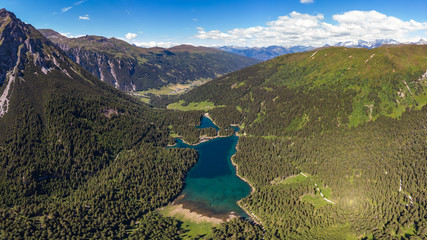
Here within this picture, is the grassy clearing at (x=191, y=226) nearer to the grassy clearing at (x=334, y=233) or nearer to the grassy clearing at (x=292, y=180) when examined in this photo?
the grassy clearing at (x=334, y=233)

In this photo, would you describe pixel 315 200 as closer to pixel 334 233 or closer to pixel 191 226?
pixel 334 233

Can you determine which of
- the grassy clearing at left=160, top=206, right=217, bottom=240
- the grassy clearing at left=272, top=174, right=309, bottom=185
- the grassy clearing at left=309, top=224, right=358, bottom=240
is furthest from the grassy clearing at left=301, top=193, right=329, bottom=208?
the grassy clearing at left=160, top=206, right=217, bottom=240

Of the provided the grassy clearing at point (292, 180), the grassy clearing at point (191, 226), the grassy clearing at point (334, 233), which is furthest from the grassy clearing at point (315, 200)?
the grassy clearing at point (191, 226)

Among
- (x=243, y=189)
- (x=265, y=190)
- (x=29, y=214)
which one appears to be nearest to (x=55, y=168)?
(x=29, y=214)

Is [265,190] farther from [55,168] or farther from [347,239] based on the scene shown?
[55,168]

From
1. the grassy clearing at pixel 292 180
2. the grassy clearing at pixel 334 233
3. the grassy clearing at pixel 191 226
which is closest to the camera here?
the grassy clearing at pixel 334 233

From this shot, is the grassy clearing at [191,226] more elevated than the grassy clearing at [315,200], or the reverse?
the grassy clearing at [315,200]

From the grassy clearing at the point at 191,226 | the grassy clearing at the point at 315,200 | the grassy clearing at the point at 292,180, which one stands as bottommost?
the grassy clearing at the point at 191,226

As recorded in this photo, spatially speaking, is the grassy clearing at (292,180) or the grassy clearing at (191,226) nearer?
the grassy clearing at (191,226)

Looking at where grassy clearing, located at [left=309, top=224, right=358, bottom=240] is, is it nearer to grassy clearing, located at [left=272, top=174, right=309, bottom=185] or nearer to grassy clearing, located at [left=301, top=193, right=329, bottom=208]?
grassy clearing, located at [left=301, top=193, right=329, bottom=208]

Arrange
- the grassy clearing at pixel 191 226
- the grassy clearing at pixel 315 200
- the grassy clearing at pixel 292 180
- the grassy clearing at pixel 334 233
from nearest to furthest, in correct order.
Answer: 1. the grassy clearing at pixel 334 233
2. the grassy clearing at pixel 191 226
3. the grassy clearing at pixel 315 200
4. the grassy clearing at pixel 292 180
